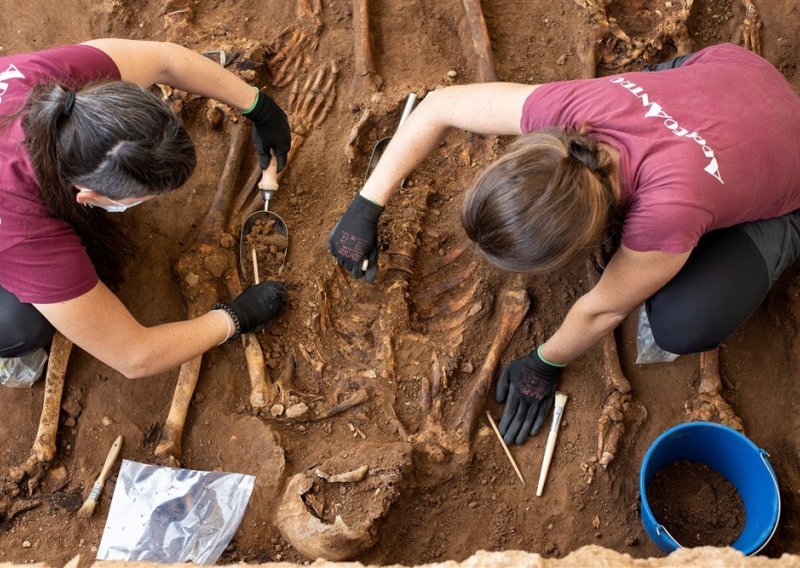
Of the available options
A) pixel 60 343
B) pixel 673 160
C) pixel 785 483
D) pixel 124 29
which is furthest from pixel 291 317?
pixel 785 483

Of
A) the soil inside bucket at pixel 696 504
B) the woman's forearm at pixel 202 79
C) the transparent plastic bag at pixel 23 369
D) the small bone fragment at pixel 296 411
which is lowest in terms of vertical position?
the soil inside bucket at pixel 696 504

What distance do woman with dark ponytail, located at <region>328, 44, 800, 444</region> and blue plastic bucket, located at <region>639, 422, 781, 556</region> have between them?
14.3 inches

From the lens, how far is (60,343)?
8.82 feet

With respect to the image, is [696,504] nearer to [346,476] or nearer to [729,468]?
[729,468]

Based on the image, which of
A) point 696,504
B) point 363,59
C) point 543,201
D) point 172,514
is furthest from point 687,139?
point 172,514

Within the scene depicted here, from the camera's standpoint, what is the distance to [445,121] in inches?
99.0

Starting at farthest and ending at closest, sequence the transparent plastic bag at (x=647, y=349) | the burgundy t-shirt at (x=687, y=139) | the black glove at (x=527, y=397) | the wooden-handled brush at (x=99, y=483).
→ the transparent plastic bag at (x=647, y=349), the black glove at (x=527, y=397), the wooden-handled brush at (x=99, y=483), the burgundy t-shirt at (x=687, y=139)

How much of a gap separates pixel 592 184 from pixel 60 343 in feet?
7.41

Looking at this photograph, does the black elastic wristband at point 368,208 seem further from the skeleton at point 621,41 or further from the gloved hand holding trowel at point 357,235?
the skeleton at point 621,41

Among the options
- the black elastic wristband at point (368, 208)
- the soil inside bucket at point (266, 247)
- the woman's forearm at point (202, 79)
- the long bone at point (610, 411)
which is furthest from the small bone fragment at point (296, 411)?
the woman's forearm at point (202, 79)

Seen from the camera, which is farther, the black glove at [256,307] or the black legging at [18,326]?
the black glove at [256,307]

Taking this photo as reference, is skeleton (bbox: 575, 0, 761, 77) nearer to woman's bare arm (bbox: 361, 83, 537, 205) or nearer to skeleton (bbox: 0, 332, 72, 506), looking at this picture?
woman's bare arm (bbox: 361, 83, 537, 205)

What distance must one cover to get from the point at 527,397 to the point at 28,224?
201 cm

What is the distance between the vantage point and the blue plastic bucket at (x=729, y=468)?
2.34m
